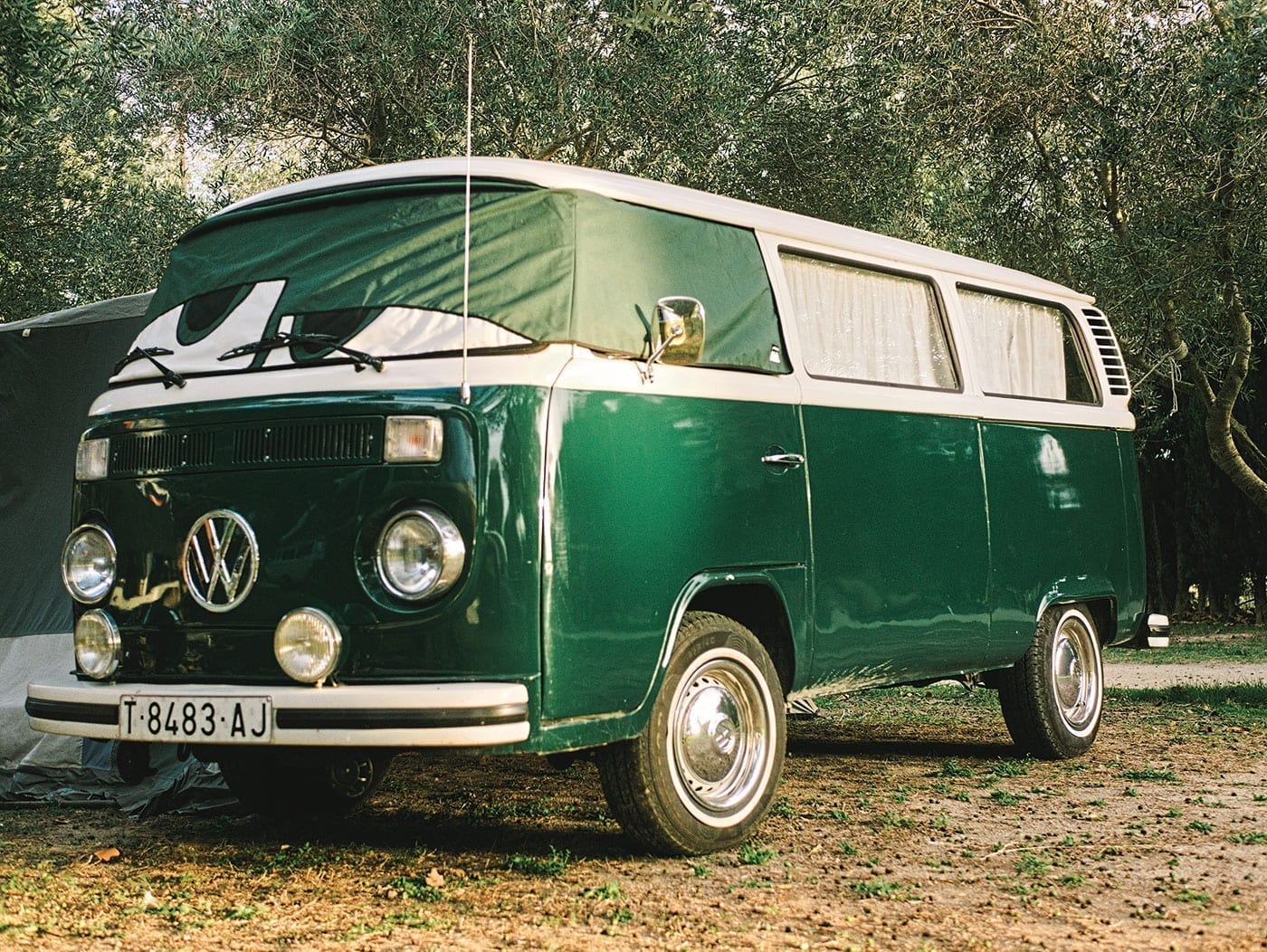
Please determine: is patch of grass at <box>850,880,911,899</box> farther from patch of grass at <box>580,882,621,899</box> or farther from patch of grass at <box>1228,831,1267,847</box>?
patch of grass at <box>1228,831,1267,847</box>

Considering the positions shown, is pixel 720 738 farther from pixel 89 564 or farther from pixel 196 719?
pixel 89 564

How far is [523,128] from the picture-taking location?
12.3 m

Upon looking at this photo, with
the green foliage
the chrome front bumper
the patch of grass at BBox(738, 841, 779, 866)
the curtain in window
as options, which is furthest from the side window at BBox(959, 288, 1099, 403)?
the green foliage

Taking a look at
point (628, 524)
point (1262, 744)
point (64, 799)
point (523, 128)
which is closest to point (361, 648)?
point (628, 524)

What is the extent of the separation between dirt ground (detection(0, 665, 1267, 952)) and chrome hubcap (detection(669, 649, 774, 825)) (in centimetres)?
20

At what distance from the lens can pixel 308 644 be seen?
15.3 feet

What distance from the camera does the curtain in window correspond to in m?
7.21

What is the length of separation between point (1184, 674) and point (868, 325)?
7751 millimetres

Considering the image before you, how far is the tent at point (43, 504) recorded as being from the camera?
6949 mm

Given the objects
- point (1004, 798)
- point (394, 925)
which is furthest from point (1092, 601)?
point (394, 925)

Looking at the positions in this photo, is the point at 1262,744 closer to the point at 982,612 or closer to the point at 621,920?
the point at 982,612

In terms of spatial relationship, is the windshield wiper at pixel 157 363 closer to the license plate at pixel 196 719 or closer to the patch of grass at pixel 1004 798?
the license plate at pixel 196 719

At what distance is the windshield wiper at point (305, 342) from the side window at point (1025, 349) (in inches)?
133

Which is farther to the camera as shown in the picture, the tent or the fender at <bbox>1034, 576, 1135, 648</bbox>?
the fender at <bbox>1034, 576, 1135, 648</bbox>
